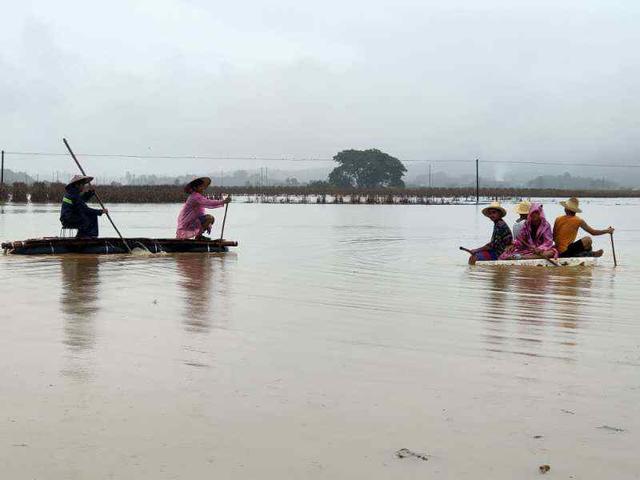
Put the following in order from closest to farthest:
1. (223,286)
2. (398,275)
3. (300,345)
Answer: (300,345) < (223,286) < (398,275)

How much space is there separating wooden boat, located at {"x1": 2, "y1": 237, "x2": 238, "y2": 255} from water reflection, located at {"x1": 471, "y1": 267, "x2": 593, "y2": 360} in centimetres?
436

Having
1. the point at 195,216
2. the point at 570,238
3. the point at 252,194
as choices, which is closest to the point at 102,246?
the point at 195,216

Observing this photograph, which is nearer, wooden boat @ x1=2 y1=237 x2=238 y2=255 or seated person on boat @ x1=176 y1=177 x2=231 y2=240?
wooden boat @ x1=2 y1=237 x2=238 y2=255

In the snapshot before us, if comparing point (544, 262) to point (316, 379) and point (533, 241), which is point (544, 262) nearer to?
point (533, 241)

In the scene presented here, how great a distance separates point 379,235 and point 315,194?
37.3m

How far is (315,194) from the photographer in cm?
5616

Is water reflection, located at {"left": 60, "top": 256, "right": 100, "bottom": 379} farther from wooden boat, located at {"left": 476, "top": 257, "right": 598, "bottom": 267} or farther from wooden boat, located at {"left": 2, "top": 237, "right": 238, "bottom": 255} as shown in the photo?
wooden boat, located at {"left": 476, "top": 257, "right": 598, "bottom": 267}

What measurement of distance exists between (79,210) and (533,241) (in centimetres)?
662

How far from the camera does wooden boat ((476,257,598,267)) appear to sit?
10961 mm

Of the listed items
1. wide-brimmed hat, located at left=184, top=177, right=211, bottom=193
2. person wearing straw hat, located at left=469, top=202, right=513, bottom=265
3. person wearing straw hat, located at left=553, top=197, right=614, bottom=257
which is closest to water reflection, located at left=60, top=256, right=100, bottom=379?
wide-brimmed hat, located at left=184, top=177, right=211, bottom=193

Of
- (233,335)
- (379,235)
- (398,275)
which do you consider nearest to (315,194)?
(379,235)


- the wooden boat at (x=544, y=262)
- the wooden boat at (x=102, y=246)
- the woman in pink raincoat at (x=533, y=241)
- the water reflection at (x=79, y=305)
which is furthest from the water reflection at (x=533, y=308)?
the wooden boat at (x=102, y=246)

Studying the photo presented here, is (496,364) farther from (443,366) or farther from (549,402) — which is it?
(549,402)

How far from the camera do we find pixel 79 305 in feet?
23.7
